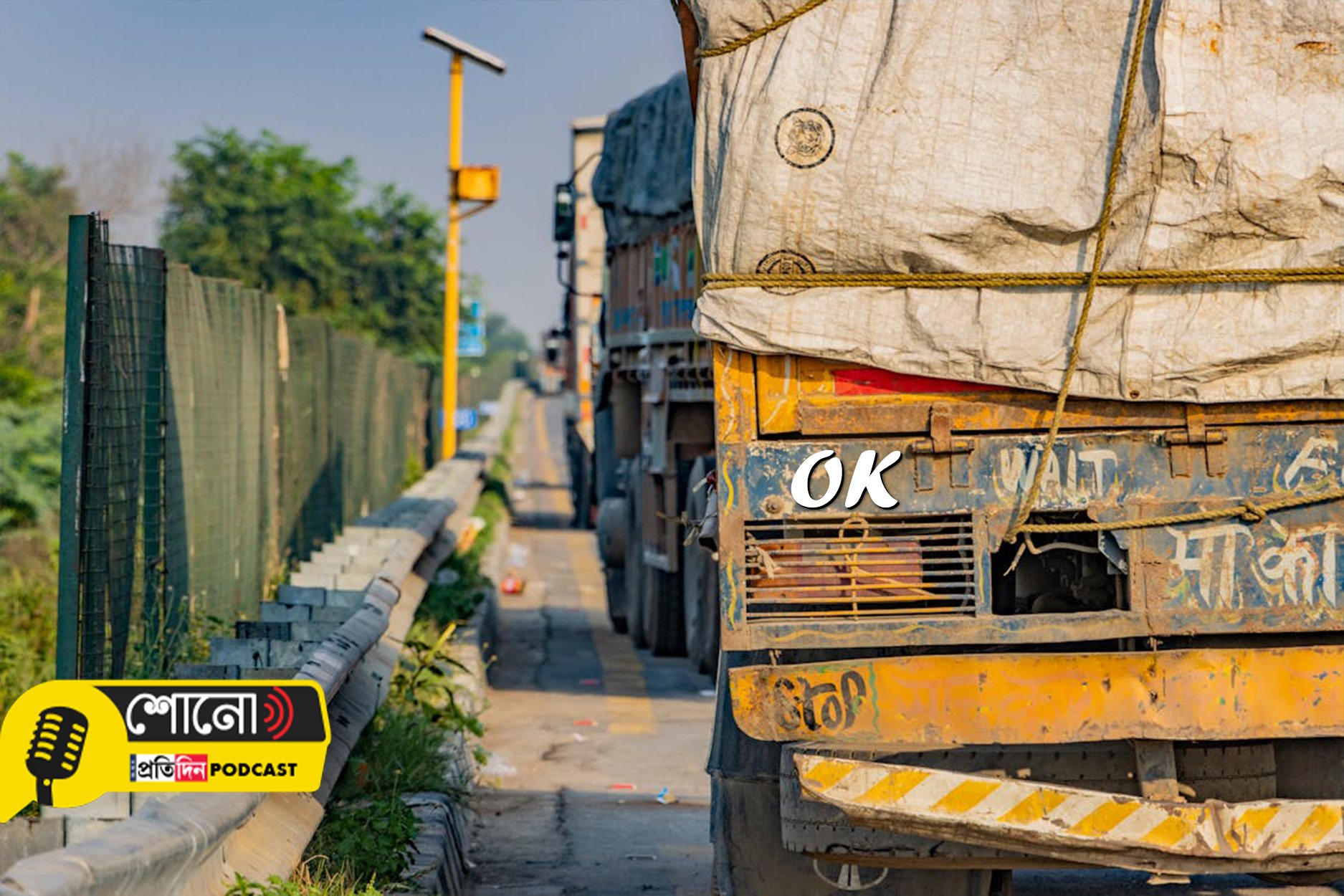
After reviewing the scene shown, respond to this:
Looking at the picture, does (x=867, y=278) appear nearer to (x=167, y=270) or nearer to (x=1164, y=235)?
(x=1164, y=235)

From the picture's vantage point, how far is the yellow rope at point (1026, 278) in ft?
18.4

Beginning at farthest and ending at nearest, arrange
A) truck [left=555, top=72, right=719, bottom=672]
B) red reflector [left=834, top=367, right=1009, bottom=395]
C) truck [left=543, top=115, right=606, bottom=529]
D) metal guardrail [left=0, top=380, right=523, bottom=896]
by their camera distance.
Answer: truck [left=543, top=115, right=606, bottom=529] → truck [left=555, top=72, right=719, bottom=672] → red reflector [left=834, top=367, right=1009, bottom=395] → metal guardrail [left=0, top=380, right=523, bottom=896]

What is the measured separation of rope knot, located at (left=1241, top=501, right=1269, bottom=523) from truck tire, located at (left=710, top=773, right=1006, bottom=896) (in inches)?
59.5

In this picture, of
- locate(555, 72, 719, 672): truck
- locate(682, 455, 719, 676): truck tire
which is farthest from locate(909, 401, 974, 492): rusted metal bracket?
locate(682, 455, 719, 676): truck tire

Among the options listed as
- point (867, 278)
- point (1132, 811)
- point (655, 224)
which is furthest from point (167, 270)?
point (655, 224)

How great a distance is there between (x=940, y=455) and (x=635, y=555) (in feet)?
34.8

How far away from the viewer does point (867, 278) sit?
5.73 meters

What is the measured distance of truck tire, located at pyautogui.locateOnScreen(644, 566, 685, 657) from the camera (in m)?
14.9

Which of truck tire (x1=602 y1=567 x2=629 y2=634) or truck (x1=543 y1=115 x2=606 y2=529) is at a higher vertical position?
truck (x1=543 y1=115 x2=606 y2=529)

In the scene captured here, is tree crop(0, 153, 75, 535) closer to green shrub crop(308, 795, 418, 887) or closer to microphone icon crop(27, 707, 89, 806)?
green shrub crop(308, 795, 418, 887)

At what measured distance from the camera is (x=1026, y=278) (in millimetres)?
5680

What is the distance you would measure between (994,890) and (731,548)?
1.74 m

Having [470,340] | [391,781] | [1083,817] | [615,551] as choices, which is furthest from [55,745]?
[470,340]

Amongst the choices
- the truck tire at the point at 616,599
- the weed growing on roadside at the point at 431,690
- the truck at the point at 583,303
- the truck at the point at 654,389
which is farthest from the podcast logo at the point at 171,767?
the truck at the point at 583,303
